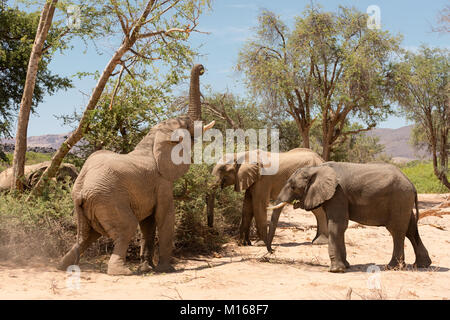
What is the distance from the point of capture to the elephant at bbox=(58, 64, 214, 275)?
7094mm

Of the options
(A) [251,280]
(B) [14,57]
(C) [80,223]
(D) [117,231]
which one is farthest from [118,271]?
(B) [14,57]

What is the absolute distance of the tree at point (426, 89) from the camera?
2159cm

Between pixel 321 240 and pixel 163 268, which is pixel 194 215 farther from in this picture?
pixel 321 240

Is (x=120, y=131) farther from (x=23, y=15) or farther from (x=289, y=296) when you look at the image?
(x=23, y=15)

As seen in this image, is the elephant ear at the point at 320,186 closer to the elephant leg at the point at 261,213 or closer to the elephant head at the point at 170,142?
the elephant head at the point at 170,142

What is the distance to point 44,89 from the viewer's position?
18.9 m

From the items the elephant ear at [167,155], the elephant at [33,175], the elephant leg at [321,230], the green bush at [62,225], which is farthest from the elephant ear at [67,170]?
the elephant leg at [321,230]

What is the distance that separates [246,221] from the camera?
449 inches

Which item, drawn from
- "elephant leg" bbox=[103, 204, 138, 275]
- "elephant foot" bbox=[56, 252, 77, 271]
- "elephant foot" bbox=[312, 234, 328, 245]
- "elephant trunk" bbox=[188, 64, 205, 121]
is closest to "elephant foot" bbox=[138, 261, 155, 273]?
"elephant leg" bbox=[103, 204, 138, 275]

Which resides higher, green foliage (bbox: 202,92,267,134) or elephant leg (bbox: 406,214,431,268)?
green foliage (bbox: 202,92,267,134)

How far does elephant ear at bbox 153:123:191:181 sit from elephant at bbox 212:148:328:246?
3.19m

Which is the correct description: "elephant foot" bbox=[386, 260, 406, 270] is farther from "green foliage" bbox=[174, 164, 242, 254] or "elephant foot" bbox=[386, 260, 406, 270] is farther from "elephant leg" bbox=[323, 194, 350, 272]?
"green foliage" bbox=[174, 164, 242, 254]

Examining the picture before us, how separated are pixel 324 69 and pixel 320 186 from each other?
14.1m
